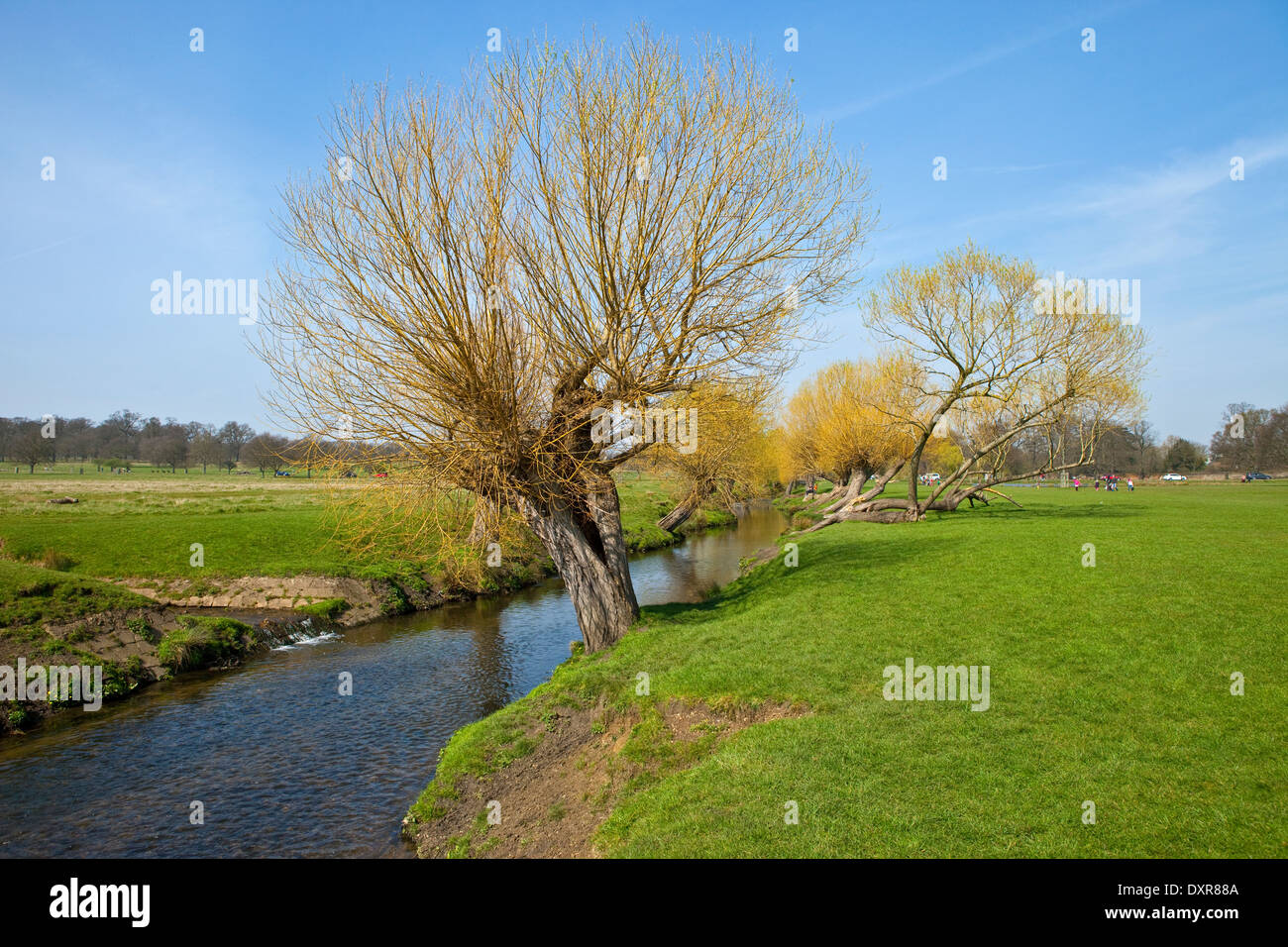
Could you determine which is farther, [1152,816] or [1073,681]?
[1073,681]

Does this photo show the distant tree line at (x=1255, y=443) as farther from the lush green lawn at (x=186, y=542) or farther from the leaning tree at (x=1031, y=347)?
the lush green lawn at (x=186, y=542)

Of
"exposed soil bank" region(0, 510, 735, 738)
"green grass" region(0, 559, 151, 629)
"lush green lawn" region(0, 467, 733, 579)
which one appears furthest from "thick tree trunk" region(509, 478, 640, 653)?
"green grass" region(0, 559, 151, 629)

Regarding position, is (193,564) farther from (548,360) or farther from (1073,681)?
(1073,681)

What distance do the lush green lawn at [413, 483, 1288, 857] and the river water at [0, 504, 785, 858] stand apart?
175 centimetres

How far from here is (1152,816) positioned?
6.02 m

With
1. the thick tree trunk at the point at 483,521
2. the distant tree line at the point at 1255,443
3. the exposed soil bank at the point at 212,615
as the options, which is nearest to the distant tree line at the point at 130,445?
the exposed soil bank at the point at 212,615

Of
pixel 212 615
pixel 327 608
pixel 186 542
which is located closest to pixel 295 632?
pixel 327 608

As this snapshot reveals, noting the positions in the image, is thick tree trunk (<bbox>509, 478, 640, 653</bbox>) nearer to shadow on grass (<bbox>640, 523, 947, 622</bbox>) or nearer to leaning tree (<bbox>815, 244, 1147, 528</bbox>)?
shadow on grass (<bbox>640, 523, 947, 622</bbox>)

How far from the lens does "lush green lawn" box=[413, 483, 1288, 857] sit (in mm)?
6215

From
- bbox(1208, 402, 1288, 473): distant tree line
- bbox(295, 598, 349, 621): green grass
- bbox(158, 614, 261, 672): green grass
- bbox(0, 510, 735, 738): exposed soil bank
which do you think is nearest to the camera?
bbox(0, 510, 735, 738): exposed soil bank

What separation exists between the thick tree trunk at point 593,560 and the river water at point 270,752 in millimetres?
2427

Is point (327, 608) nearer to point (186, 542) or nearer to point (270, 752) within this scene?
point (186, 542)
